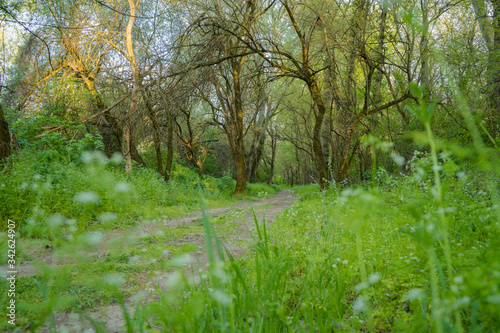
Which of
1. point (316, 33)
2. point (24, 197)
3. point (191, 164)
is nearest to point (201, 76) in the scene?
point (316, 33)

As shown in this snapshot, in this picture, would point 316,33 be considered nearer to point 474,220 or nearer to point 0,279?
point 474,220

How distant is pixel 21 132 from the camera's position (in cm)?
797

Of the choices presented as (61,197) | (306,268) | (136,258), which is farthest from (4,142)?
(306,268)

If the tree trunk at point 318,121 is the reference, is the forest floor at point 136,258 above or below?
below

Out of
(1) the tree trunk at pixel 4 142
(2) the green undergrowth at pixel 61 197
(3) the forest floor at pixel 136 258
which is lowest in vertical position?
(3) the forest floor at pixel 136 258

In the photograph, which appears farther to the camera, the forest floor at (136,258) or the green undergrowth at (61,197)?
the green undergrowth at (61,197)

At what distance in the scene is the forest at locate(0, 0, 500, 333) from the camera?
3.92 feet

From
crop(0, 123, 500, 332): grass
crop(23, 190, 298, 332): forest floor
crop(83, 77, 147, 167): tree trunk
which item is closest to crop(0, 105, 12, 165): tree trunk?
crop(0, 123, 500, 332): grass

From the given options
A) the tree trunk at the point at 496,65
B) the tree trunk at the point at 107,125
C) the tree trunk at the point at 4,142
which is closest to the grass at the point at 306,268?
the tree trunk at the point at 4,142

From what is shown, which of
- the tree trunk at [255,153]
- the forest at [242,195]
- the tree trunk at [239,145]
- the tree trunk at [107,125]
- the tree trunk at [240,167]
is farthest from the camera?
the tree trunk at [255,153]

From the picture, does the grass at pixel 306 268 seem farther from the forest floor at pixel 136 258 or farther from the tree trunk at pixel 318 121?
the tree trunk at pixel 318 121

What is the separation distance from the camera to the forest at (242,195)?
1.19 metres

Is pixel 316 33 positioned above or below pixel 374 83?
above

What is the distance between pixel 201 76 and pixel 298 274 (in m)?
5.84
